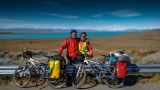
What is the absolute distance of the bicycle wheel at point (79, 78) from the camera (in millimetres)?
7812

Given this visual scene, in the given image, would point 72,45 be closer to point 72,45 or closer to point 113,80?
point 72,45

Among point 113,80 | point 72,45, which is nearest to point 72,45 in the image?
point 72,45

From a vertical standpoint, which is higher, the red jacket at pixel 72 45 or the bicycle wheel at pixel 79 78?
the red jacket at pixel 72 45

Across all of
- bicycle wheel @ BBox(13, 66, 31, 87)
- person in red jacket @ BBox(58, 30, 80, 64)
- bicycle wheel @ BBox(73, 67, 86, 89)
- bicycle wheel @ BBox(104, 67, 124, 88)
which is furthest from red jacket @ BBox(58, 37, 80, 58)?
bicycle wheel @ BBox(13, 66, 31, 87)

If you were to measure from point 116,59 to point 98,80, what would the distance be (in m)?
0.92

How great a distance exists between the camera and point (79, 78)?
7.95 m

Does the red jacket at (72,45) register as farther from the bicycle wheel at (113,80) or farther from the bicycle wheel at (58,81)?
the bicycle wheel at (113,80)

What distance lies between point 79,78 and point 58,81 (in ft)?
2.21

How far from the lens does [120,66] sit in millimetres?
7773

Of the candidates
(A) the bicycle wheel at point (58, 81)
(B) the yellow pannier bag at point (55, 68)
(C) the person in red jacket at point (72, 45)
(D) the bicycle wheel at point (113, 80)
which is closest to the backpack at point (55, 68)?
(B) the yellow pannier bag at point (55, 68)

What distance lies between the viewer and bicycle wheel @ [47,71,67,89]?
7.77m

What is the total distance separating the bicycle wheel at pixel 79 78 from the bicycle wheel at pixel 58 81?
31 cm

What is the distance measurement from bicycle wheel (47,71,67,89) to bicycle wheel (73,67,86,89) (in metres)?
0.31

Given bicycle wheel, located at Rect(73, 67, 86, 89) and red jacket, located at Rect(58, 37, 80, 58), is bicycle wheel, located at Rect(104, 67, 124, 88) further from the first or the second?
red jacket, located at Rect(58, 37, 80, 58)
